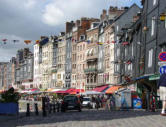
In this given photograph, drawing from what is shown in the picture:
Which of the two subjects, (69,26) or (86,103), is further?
(69,26)

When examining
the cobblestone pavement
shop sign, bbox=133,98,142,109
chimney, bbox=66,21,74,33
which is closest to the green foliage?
the cobblestone pavement

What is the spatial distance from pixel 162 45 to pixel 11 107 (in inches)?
646

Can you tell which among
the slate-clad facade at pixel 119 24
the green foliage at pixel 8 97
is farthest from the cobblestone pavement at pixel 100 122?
the slate-clad facade at pixel 119 24

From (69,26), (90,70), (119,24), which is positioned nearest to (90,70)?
(90,70)

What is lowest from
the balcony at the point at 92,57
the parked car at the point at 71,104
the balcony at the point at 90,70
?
the parked car at the point at 71,104

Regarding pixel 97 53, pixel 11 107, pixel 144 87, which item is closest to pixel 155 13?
pixel 144 87

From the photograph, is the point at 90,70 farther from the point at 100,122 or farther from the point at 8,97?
the point at 100,122

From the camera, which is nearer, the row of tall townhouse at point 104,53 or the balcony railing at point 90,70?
the row of tall townhouse at point 104,53

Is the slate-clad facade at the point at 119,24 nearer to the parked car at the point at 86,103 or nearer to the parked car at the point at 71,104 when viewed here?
the parked car at the point at 86,103

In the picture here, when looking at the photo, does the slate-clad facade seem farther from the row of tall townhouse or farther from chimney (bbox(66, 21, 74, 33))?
chimney (bbox(66, 21, 74, 33))

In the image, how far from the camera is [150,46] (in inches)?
1594

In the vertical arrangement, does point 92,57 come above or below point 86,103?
above

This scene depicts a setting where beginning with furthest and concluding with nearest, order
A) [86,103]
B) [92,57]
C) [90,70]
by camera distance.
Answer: [90,70] < [92,57] < [86,103]

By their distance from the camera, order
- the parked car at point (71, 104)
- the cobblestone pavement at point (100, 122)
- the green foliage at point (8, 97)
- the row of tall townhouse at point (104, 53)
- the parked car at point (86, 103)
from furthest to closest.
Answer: the parked car at point (86, 103), the row of tall townhouse at point (104, 53), the parked car at point (71, 104), the green foliage at point (8, 97), the cobblestone pavement at point (100, 122)
